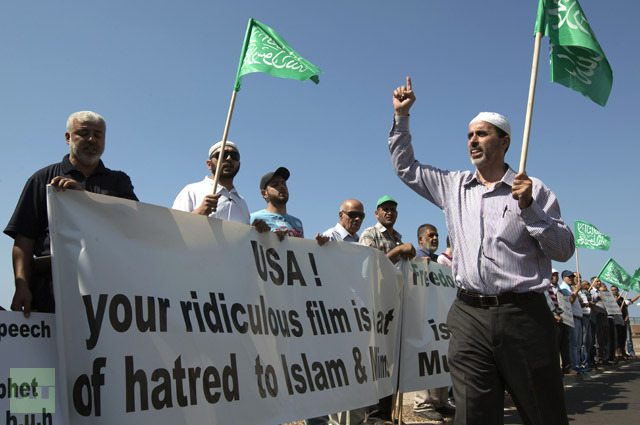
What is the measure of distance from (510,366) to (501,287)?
394 mm

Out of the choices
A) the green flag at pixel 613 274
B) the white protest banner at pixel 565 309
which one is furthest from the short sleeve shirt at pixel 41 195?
the green flag at pixel 613 274

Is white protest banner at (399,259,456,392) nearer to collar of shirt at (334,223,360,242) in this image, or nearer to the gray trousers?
collar of shirt at (334,223,360,242)

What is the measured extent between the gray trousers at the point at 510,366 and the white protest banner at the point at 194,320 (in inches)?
52.1

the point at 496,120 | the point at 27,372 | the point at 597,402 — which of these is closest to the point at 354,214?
the point at 496,120

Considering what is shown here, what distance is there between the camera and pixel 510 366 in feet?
10.1

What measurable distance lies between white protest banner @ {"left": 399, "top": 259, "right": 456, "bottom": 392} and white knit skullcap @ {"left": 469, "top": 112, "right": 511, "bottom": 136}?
8.93 feet

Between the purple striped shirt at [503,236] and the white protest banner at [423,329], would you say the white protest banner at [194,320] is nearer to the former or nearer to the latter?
the white protest banner at [423,329]

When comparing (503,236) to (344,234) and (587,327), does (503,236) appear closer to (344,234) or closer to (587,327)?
(344,234)

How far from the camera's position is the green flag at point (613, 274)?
17812 mm

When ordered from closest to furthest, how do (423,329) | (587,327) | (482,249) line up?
(482,249)
(423,329)
(587,327)

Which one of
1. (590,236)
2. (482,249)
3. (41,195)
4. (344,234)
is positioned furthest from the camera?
(590,236)

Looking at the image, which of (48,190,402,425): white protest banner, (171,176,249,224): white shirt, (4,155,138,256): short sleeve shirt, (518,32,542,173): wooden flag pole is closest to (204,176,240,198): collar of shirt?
(171,176,249,224): white shirt

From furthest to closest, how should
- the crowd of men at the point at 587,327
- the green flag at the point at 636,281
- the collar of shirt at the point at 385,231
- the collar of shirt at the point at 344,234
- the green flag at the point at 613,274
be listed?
1. the green flag at the point at 636,281
2. the green flag at the point at 613,274
3. the crowd of men at the point at 587,327
4. the collar of shirt at the point at 385,231
5. the collar of shirt at the point at 344,234

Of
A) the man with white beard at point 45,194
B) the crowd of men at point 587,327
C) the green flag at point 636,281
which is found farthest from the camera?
the green flag at point 636,281
